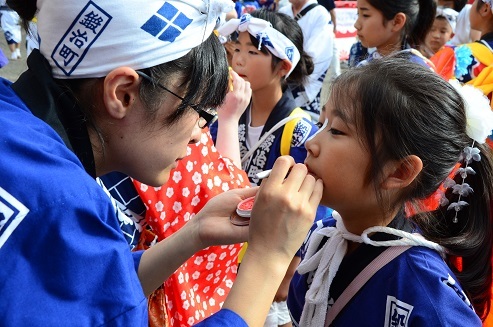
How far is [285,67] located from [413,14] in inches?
43.9

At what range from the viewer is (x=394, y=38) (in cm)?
369

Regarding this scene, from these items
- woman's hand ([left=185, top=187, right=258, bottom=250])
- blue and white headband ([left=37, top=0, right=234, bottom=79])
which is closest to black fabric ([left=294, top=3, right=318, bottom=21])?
woman's hand ([left=185, top=187, right=258, bottom=250])

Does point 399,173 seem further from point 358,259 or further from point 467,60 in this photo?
point 467,60

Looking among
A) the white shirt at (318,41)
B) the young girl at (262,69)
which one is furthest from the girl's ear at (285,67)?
the white shirt at (318,41)

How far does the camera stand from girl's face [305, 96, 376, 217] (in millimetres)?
1446

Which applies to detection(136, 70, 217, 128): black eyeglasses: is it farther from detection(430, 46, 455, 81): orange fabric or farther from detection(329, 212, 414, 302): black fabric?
detection(430, 46, 455, 81): orange fabric

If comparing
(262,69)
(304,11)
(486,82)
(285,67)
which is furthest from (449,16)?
(262,69)

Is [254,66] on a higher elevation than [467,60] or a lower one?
lower

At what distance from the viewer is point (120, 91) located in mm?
1186

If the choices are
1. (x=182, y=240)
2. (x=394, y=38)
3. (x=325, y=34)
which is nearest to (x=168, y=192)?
(x=182, y=240)

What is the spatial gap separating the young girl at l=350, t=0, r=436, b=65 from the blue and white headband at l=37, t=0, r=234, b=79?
2559mm

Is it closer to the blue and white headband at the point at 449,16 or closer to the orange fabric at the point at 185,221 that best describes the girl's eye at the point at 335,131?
the orange fabric at the point at 185,221

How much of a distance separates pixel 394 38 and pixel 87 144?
9.53 ft

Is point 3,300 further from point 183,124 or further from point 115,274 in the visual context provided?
point 183,124
